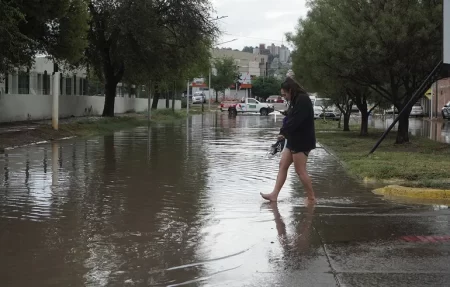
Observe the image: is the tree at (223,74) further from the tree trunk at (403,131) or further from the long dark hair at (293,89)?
the long dark hair at (293,89)

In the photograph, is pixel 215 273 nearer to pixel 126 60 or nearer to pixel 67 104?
pixel 126 60

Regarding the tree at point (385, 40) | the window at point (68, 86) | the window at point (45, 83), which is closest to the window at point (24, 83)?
the window at point (45, 83)

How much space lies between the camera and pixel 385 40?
16031mm

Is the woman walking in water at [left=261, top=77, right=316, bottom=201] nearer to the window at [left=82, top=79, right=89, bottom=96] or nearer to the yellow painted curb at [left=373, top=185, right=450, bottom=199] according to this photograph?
the yellow painted curb at [left=373, top=185, right=450, bottom=199]

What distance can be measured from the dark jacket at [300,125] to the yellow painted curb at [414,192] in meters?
1.71

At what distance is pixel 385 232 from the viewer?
256 inches

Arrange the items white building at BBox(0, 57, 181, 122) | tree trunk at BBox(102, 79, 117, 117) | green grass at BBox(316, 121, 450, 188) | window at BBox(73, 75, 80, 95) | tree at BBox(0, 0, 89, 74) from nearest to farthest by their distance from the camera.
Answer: green grass at BBox(316, 121, 450, 188) < tree at BBox(0, 0, 89, 74) < white building at BBox(0, 57, 181, 122) < tree trunk at BBox(102, 79, 117, 117) < window at BBox(73, 75, 80, 95)

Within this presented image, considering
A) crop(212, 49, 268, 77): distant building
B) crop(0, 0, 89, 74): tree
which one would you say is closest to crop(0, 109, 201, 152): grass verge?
crop(0, 0, 89, 74): tree

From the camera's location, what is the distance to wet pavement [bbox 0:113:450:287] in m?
5.05

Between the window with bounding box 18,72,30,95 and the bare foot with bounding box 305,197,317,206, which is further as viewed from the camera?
the window with bounding box 18,72,30,95

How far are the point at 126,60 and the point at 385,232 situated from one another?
23.7 m

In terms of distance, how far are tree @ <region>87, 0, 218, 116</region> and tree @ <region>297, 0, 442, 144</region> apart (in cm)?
1112

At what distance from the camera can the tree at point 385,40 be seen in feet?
52.2

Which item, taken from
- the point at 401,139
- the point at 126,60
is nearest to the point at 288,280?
the point at 401,139
